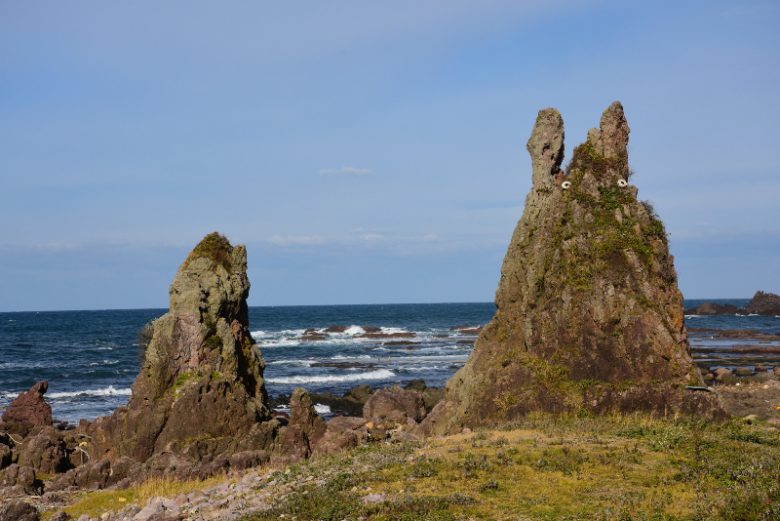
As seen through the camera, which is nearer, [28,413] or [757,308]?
[28,413]

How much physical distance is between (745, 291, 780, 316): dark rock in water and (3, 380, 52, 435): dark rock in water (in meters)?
160

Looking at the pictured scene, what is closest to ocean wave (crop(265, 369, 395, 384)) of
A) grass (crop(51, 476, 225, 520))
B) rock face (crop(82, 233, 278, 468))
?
rock face (crop(82, 233, 278, 468))

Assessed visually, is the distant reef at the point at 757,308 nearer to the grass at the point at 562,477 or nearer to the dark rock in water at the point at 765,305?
the dark rock in water at the point at 765,305

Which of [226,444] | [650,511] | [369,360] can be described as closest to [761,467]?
[650,511]

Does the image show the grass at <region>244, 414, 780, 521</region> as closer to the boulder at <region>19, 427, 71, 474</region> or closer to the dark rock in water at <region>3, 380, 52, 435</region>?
the boulder at <region>19, 427, 71, 474</region>

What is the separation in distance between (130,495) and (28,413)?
1888 centimetres

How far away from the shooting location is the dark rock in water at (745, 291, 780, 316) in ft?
541

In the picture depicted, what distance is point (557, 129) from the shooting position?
1144 inches

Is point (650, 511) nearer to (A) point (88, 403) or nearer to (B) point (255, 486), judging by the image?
(B) point (255, 486)

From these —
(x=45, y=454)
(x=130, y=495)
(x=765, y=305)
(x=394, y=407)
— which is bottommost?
(x=45, y=454)

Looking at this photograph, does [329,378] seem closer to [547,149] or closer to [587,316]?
[547,149]

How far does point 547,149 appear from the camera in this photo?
2916 cm

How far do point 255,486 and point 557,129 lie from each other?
57.6 ft

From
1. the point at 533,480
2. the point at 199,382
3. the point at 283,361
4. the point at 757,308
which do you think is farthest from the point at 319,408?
the point at 757,308
